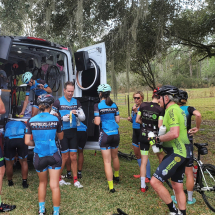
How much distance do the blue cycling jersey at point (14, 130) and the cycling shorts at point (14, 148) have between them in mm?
64

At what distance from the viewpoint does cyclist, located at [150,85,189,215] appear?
249 centimetres

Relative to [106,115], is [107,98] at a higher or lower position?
higher

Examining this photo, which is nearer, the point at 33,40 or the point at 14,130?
the point at 14,130

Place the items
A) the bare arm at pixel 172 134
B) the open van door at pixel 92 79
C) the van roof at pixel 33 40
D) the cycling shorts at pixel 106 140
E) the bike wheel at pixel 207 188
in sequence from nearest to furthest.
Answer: the bare arm at pixel 172 134 < the bike wheel at pixel 207 188 < the cycling shorts at pixel 106 140 < the van roof at pixel 33 40 < the open van door at pixel 92 79

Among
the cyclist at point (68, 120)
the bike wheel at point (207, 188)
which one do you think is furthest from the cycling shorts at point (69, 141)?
the bike wheel at point (207, 188)

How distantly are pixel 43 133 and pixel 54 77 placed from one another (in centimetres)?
317

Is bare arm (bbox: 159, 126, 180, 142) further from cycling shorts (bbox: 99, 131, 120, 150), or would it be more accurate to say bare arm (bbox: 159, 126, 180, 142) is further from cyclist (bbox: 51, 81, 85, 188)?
cyclist (bbox: 51, 81, 85, 188)

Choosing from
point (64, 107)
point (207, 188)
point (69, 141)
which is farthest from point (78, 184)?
point (207, 188)

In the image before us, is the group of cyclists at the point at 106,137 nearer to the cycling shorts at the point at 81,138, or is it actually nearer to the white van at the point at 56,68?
the cycling shorts at the point at 81,138

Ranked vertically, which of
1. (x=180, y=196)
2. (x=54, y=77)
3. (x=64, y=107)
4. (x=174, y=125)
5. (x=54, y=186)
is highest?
(x=54, y=77)

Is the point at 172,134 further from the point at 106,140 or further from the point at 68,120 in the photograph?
the point at 68,120

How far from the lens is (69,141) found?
12.4 feet

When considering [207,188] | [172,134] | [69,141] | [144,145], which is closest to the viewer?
[172,134]

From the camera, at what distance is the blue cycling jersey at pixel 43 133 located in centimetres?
262
